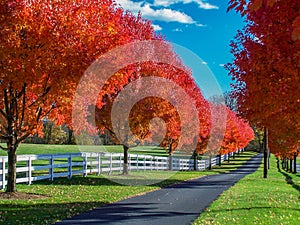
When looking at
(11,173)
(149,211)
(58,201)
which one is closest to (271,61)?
(149,211)

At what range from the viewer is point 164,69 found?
1059 inches

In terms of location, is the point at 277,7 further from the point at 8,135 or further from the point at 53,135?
the point at 53,135

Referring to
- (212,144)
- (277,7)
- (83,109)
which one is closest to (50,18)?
(83,109)

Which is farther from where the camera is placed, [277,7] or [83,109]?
[83,109]

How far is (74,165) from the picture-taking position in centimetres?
2528

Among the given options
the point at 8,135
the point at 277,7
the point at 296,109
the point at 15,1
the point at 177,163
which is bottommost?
the point at 177,163

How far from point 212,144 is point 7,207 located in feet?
133

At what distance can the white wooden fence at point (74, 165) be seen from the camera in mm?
19266

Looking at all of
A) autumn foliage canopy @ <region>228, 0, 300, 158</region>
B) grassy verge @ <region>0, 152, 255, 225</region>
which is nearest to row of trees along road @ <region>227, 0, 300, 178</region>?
autumn foliage canopy @ <region>228, 0, 300, 158</region>

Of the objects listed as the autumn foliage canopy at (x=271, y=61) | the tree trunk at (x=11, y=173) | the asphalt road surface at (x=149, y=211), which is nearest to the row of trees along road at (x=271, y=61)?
the autumn foliage canopy at (x=271, y=61)

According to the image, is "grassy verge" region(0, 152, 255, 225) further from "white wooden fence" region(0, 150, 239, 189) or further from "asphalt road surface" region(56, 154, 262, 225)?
"white wooden fence" region(0, 150, 239, 189)

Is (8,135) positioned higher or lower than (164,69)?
lower

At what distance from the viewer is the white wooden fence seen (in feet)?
63.2

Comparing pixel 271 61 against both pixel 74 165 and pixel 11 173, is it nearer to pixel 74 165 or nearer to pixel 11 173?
pixel 11 173
